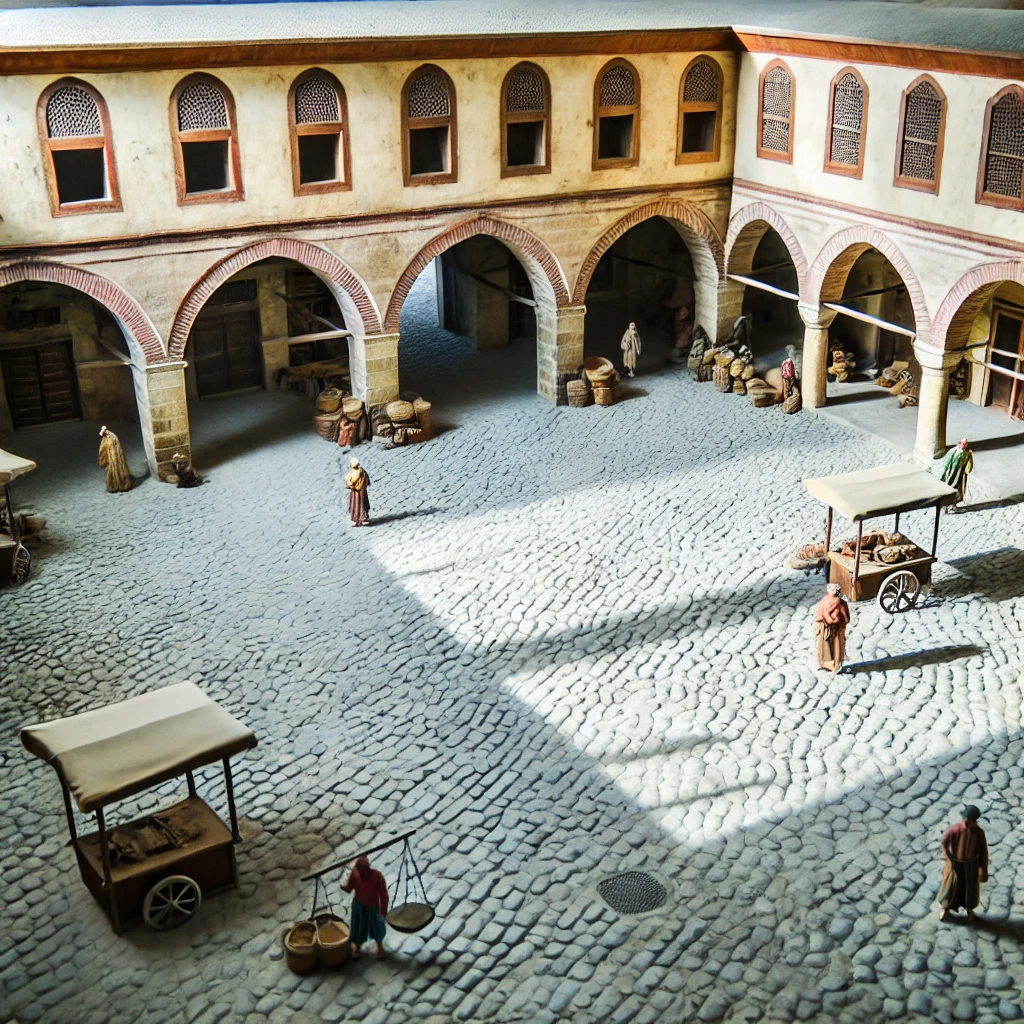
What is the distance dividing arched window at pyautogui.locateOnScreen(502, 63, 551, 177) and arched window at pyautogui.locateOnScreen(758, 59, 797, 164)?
4.63 metres

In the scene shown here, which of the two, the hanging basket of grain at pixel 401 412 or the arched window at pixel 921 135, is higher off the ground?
the arched window at pixel 921 135

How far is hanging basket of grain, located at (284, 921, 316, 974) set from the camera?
1230cm

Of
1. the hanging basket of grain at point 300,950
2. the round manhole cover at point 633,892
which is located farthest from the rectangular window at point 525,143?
the hanging basket of grain at point 300,950

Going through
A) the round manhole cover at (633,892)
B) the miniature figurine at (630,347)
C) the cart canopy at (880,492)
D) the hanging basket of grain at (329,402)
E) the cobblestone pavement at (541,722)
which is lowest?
the round manhole cover at (633,892)

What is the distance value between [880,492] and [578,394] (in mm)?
9311

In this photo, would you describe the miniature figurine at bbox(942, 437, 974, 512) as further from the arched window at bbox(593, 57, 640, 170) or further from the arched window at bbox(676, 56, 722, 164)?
the arched window at bbox(593, 57, 640, 170)

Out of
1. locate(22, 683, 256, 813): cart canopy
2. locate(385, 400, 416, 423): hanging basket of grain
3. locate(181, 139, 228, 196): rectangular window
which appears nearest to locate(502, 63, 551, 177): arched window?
locate(385, 400, 416, 423): hanging basket of grain

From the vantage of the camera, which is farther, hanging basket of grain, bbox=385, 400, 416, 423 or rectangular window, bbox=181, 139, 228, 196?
rectangular window, bbox=181, 139, 228, 196

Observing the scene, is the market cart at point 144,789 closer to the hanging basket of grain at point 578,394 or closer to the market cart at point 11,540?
the market cart at point 11,540

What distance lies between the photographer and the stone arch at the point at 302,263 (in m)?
23.5

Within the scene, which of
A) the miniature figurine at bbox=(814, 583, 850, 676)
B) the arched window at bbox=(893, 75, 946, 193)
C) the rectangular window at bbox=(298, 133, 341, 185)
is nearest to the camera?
the miniature figurine at bbox=(814, 583, 850, 676)

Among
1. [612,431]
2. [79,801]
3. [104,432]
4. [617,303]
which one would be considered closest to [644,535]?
[612,431]

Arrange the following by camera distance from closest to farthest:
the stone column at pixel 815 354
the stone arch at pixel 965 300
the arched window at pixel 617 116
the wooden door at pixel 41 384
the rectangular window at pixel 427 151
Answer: the stone arch at pixel 965 300, the rectangular window at pixel 427 151, the arched window at pixel 617 116, the wooden door at pixel 41 384, the stone column at pixel 815 354

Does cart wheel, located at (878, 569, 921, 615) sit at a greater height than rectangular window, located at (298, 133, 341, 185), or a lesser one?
lesser
